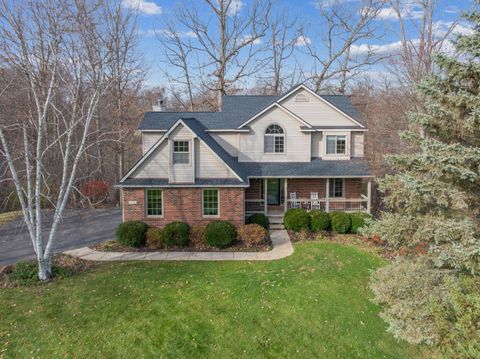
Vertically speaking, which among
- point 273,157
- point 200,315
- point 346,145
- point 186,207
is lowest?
point 200,315

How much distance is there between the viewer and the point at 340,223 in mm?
15633

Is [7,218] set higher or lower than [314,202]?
lower

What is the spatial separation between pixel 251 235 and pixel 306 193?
19.4ft

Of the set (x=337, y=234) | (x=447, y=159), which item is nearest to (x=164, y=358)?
(x=447, y=159)

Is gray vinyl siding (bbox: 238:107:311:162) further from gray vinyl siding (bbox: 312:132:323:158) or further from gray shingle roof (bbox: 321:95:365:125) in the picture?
gray shingle roof (bbox: 321:95:365:125)

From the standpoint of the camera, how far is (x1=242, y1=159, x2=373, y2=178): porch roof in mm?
16755

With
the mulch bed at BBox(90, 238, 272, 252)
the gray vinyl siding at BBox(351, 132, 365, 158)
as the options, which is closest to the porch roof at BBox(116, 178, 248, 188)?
the mulch bed at BBox(90, 238, 272, 252)

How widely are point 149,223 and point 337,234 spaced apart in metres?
9.06

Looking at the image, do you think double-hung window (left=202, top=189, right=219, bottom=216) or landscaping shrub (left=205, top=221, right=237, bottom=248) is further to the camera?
double-hung window (left=202, top=189, right=219, bottom=216)

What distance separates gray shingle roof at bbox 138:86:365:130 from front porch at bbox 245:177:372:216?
3.70 meters

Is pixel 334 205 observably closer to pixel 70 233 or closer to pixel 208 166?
pixel 208 166

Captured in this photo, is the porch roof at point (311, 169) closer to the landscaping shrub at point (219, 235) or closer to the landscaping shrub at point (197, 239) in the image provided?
the landscaping shrub at point (219, 235)

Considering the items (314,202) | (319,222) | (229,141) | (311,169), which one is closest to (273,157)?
(311,169)

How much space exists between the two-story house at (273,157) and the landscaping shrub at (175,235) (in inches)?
45.7
